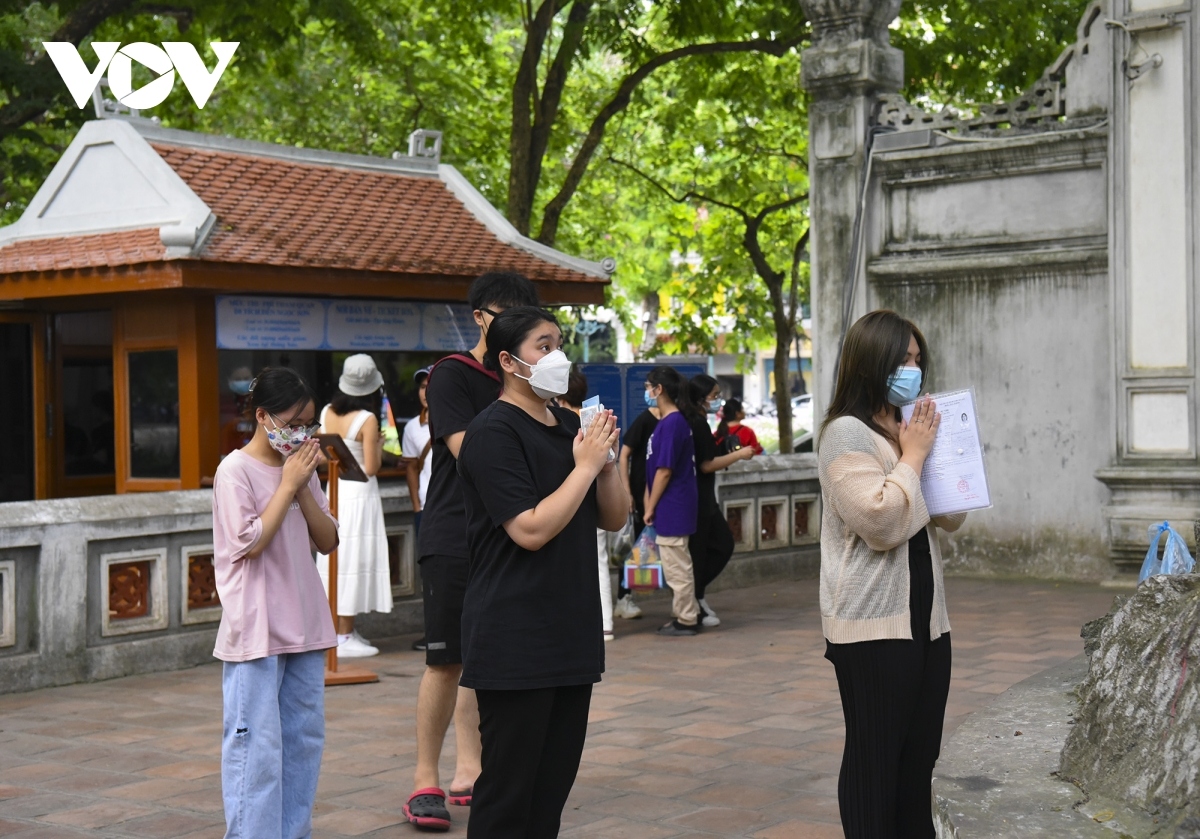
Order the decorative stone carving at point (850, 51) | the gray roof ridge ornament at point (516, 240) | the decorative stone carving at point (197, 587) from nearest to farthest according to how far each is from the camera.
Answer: the decorative stone carving at point (197, 587) < the decorative stone carving at point (850, 51) < the gray roof ridge ornament at point (516, 240)

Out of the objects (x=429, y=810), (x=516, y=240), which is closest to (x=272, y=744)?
(x=429, y=810)

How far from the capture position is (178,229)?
10.6 m

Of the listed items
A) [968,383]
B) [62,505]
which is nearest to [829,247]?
[968,383]

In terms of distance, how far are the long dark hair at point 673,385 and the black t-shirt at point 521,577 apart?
20.0ft

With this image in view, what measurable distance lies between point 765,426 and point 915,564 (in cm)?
3315

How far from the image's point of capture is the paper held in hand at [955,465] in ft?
13.4

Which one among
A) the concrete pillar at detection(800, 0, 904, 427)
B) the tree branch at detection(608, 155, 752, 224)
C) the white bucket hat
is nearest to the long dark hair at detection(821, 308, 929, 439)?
the white bucket hat

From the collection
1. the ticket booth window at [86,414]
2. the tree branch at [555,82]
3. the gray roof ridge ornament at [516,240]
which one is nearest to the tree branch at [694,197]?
the tree branch at [555,82]

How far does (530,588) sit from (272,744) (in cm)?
122

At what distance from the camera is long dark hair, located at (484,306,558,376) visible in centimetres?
412

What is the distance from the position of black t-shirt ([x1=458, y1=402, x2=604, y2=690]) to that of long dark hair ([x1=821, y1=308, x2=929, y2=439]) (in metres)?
0.79

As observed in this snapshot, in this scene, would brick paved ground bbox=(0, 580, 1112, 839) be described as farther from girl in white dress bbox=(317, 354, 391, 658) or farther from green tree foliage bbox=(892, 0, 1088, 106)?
green tree foliage bbox=(892, 0, 1088, 106)

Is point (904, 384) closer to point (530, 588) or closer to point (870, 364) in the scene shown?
point (870, 364)

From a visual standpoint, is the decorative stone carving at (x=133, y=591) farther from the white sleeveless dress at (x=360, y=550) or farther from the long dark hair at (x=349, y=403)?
the long dark hair at (x=349, y=403)
